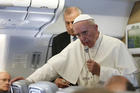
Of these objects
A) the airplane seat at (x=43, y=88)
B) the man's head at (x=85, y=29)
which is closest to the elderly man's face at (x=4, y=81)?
the man's head at (x=85, y=29)

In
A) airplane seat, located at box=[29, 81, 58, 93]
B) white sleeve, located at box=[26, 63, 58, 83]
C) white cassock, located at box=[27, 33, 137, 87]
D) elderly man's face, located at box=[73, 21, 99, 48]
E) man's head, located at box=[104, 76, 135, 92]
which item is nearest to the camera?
Answer: man's head, located at box=[104, 76, 135, 92]

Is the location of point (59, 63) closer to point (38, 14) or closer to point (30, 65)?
point (38, 14)

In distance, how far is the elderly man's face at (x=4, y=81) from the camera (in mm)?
2275

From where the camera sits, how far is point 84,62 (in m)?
1.71

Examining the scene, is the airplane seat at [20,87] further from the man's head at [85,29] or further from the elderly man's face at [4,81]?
the elderly man's face at [4,81]

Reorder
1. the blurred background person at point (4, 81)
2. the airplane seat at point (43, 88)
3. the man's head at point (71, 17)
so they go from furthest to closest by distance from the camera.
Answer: the blurred background person at point (4, 81) < the man's head at point (71, 17) < the airplane seat at point (43, 88)

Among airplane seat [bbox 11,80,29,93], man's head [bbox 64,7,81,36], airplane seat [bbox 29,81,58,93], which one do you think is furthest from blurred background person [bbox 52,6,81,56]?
airplane seat [bbox 29,81,58,93]

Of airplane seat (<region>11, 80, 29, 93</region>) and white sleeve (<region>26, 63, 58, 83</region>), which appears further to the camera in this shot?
white sleeve (<region>26, 63, 58, 83</region>)

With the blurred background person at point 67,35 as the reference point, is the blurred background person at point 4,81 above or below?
below

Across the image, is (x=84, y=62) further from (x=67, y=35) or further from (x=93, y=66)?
(x=67, y=35)

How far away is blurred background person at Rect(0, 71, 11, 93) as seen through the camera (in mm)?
2264

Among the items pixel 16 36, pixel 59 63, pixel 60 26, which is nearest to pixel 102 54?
pixel 59 63

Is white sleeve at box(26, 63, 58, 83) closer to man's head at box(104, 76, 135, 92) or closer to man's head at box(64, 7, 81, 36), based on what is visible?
man's head at box(64, 7, 81, 36)

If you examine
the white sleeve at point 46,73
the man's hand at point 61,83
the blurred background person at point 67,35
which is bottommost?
the man's hand at point 61,83
